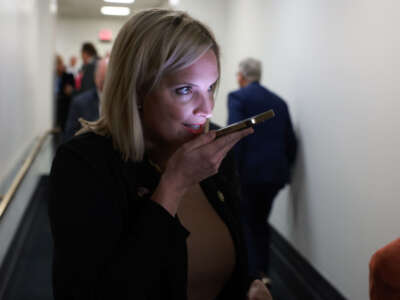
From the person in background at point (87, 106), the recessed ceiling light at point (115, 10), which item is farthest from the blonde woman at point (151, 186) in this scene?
the recessed ceiling light at point (115, 10)

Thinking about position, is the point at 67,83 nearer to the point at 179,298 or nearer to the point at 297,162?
the point at 297,162

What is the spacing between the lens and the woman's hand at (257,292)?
1168mm

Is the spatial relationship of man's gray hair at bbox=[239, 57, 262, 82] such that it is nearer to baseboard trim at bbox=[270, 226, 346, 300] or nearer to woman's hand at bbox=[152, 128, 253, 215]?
baseboard trim at bbox=[270, 226, 346, 300]

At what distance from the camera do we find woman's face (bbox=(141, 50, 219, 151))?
1.04m

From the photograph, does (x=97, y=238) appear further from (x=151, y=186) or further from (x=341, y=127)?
(x=341, y=127)

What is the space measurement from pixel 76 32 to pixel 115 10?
289 cm

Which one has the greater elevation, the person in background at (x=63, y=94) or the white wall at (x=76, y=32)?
the white wall at (x=76, y=32)

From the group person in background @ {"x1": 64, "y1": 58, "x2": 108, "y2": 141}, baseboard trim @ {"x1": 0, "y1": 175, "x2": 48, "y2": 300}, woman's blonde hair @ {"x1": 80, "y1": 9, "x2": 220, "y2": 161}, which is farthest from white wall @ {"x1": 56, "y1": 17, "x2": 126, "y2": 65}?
woman's blonde hair @ {"x1": 80, "y1": 9, "x2": 220, "y2": 161}

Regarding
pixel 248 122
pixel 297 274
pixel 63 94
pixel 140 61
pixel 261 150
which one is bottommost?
pixel 297 274

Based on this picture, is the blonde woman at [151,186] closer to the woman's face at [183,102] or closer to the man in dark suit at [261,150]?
the woman's face at [183,102]

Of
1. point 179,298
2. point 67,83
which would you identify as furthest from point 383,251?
point 67,83

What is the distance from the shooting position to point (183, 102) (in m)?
1.04

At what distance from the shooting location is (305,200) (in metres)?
3.43

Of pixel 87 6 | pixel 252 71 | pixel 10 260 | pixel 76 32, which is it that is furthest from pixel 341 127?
pixel 76 32
